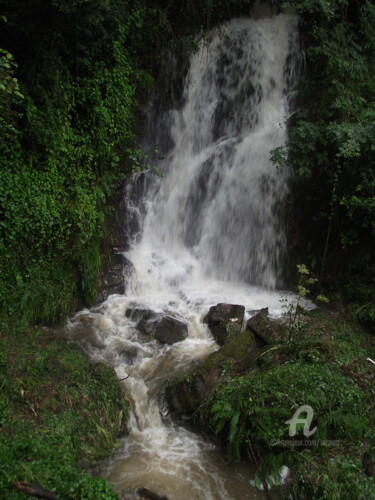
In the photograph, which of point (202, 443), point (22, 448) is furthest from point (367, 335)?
point (22, 448)

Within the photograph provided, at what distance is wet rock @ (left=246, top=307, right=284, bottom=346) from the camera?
608 cm

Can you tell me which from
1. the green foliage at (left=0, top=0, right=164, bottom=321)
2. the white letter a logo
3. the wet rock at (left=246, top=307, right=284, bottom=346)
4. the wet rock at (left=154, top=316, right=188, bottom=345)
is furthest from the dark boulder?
the white letter a logo

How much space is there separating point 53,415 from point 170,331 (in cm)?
277

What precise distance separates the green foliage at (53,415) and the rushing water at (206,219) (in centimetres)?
55

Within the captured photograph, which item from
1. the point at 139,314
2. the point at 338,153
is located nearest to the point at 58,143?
the point at 139,314

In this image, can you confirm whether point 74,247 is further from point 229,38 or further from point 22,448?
point 229,38

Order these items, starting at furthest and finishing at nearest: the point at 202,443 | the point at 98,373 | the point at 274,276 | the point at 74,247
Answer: the point at 274,276 < the point at 74,247 < the point at 98,373 < the point at 202,443

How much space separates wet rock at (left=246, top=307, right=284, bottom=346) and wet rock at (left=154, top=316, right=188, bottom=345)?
1.26m

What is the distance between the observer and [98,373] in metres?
5.34

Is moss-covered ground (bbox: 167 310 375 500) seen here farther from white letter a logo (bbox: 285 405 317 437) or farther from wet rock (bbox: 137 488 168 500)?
wet rock (bbox: 137 488 168 500)

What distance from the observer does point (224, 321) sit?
271 inches

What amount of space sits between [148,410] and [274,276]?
15.6 feet

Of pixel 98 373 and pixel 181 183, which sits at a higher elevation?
pixel 181 183

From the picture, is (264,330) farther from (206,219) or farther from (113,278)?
(206,219)
